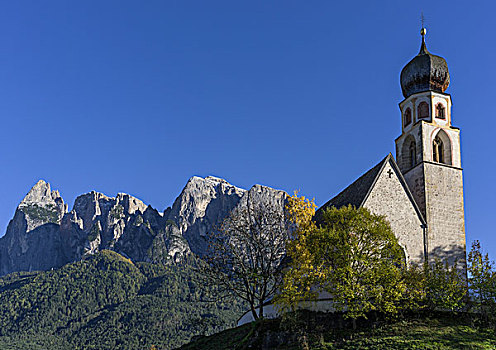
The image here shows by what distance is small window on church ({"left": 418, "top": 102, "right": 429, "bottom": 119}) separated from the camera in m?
44.3

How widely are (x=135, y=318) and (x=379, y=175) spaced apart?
162864mm

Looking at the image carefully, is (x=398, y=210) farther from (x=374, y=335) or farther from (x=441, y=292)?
(x=374, y=335)

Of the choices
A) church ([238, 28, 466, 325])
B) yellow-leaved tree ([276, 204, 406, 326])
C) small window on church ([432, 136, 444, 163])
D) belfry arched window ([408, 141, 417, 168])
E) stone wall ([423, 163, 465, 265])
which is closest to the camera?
yellow-leaved tree ([276, 204, 406, 326])

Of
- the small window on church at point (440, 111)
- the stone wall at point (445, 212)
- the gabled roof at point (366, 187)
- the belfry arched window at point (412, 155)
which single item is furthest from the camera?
the small window on church at point (440, 111)

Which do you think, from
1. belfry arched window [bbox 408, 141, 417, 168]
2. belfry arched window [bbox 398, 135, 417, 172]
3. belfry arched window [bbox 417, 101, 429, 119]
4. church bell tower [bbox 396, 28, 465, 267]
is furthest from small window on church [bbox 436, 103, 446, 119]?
belfry arched window [bbox 408, 141, 417, 168]

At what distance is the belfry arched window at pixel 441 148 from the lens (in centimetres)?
4375

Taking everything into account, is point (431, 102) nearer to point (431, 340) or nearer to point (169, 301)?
point (431, 340)

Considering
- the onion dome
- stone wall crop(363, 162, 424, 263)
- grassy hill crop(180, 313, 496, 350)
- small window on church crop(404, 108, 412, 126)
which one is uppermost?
the onion dome

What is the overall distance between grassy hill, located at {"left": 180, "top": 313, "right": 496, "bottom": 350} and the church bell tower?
25.1 feet

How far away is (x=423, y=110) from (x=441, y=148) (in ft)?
10.6

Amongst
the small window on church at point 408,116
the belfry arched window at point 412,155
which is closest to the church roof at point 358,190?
the belfry arched window at point 412,155

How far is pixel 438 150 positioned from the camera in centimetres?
4406

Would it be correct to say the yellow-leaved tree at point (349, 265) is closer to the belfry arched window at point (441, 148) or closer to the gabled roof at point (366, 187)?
the gabled roof at point (366, 187)

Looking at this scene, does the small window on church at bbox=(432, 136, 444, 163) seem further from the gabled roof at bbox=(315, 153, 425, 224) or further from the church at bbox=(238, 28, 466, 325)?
the gabled roof at bbox=(315, 153, 425, 224)
